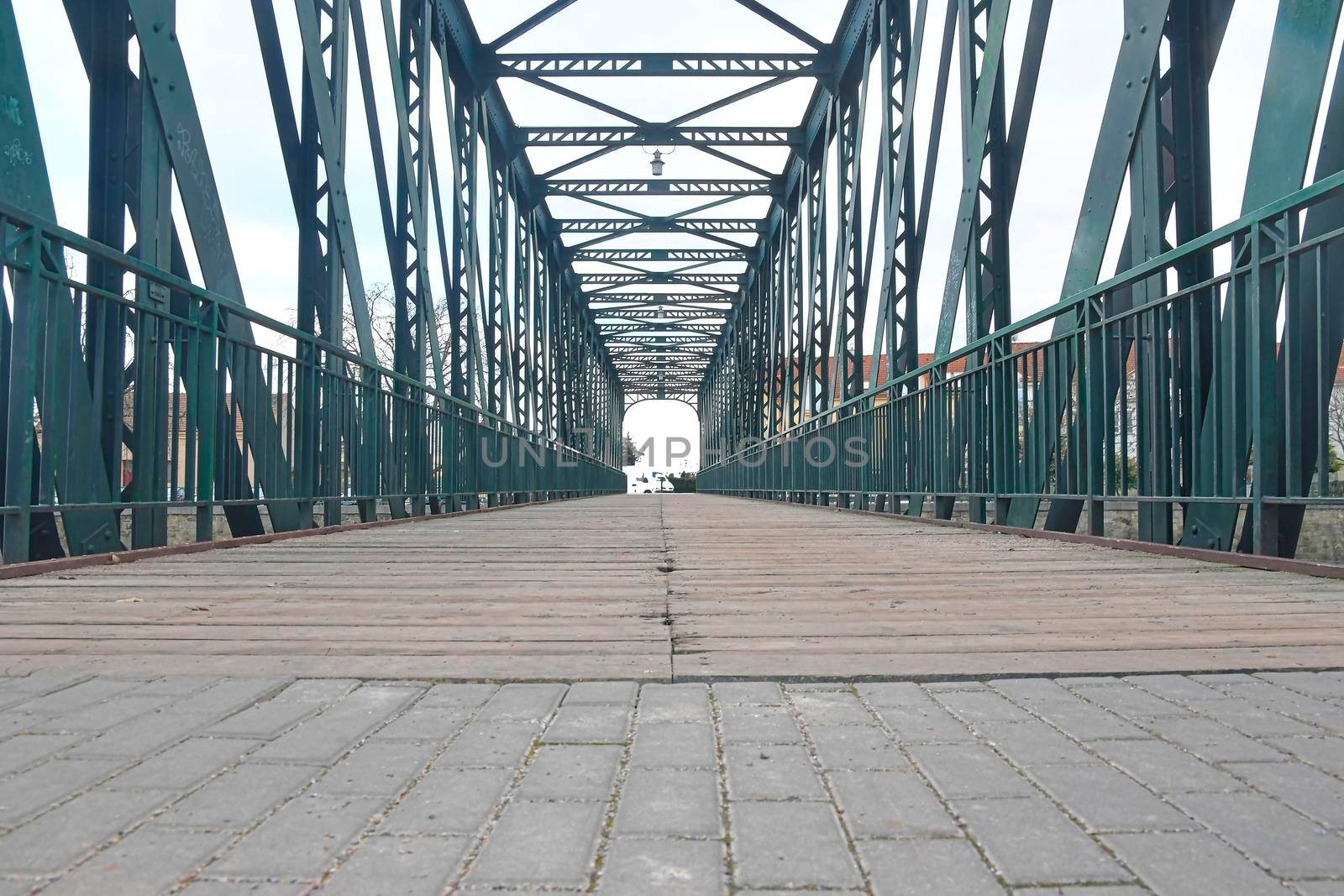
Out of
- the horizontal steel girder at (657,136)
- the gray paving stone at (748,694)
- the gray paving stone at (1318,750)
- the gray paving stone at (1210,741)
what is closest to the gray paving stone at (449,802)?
the gray paving stone at (748,694)

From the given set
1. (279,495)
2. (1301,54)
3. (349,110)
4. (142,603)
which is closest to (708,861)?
(142,603)

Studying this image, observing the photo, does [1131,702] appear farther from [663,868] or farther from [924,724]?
[663,868]

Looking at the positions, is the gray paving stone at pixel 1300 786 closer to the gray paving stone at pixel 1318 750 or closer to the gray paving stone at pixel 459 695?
the gray paving stone at pixel 1318 750

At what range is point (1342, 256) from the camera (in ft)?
9.81

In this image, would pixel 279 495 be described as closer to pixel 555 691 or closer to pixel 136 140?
pixel 136 140

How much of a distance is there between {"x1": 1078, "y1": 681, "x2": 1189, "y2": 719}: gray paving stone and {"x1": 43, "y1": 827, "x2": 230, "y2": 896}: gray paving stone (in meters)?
1.21

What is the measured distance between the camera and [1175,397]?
3.81m

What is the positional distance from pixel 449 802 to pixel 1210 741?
3.20ft

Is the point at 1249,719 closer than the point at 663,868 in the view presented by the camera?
No

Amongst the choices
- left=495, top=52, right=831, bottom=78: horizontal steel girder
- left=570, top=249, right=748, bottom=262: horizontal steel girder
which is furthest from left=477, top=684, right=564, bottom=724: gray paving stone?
left=570, top=249, right=748, bottom=262: horizontal steel girder

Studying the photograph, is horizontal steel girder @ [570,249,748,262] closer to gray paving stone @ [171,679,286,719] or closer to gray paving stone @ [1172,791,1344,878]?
gray paving stone @ [171,679,286,719]

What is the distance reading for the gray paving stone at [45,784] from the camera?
3.60 feet

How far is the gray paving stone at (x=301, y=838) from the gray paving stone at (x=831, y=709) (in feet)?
2.10

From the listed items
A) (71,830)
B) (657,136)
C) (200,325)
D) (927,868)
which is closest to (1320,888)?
(927,868)
